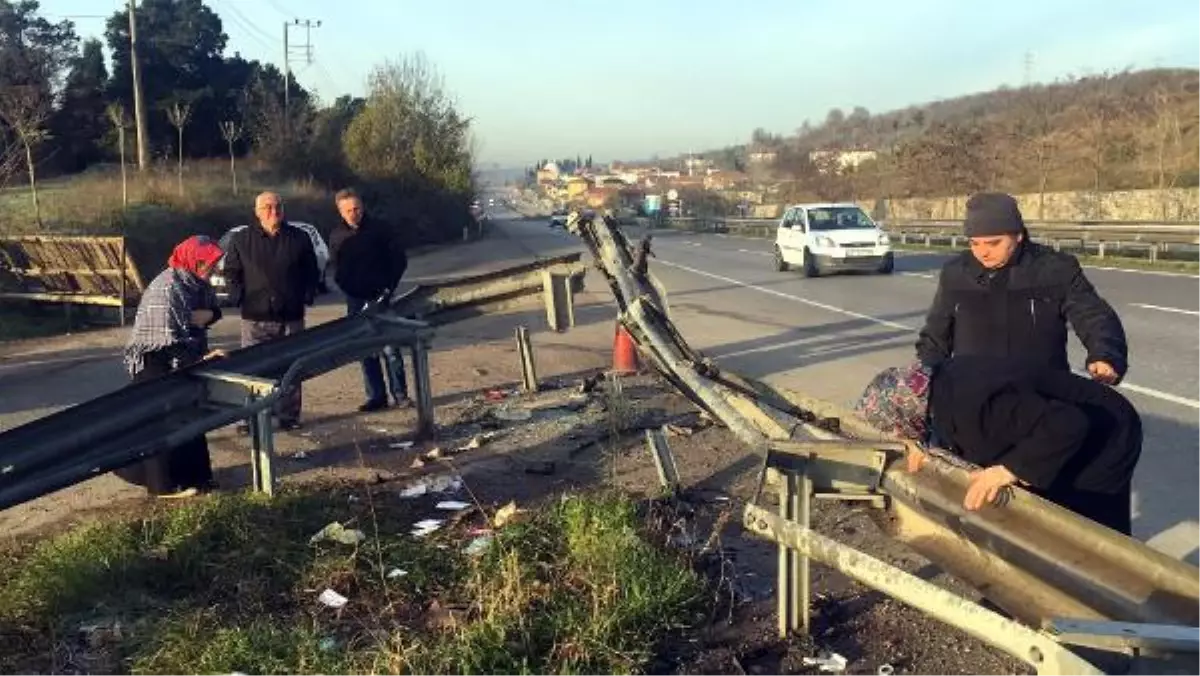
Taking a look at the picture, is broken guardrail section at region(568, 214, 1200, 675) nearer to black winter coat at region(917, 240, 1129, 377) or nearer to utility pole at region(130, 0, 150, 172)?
black winter coat at region(917, 240, 1129, 377)

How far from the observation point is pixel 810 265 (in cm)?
2427

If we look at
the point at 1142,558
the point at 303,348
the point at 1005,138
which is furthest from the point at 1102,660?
the point at 1005,138

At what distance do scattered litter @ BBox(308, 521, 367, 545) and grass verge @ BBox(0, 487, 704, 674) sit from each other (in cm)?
→ 4

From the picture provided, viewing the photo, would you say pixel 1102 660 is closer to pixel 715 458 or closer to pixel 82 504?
pixel 715 458

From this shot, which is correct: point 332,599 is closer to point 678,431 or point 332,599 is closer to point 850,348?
point 678,431

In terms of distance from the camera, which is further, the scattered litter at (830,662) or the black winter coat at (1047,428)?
the scattered litter at (830,662)

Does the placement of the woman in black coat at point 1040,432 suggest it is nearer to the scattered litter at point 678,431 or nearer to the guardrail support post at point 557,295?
the scattered litter at point 678,431

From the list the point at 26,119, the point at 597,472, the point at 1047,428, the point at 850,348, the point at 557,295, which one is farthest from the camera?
the point at 26,119

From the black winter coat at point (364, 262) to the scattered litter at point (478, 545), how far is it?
4.41 meters

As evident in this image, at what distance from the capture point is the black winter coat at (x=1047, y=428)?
11.6 ft

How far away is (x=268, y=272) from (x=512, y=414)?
2315 millimetres

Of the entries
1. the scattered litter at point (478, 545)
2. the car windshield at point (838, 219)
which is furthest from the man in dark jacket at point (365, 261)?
the car windshield at point (838, 219)

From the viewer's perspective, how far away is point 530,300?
8852mm

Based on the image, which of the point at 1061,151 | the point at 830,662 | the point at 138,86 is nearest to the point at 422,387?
the point at 830,662
